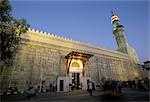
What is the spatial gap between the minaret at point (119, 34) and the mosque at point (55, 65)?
9655 mm

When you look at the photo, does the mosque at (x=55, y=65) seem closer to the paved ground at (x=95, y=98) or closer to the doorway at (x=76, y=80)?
the doorway at (x=76, y=80)

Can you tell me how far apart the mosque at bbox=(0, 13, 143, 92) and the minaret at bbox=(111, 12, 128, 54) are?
9.65 m

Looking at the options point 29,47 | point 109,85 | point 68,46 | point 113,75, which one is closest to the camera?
point 109,85

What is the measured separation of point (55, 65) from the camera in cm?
1878

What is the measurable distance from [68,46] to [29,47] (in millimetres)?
6404

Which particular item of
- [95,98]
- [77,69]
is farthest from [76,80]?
[95,98]

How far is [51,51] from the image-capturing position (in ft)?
63.4

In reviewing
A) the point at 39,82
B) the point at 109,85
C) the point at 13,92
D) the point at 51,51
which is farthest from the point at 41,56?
the point at 109,85

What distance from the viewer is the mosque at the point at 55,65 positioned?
1580 cm

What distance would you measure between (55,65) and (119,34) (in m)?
26.1

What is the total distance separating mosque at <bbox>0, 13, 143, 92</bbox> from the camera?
15798 millimetres

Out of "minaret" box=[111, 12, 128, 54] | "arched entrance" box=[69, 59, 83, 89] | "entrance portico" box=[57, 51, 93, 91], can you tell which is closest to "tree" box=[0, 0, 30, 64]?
"entrance portico" box=[57, 51, 93, 91]

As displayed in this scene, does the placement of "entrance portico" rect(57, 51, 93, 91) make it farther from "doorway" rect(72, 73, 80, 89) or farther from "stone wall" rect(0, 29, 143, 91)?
"stone wall" rect(0, 29, 143, 91)

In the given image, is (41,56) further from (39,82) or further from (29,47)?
(39,82)
